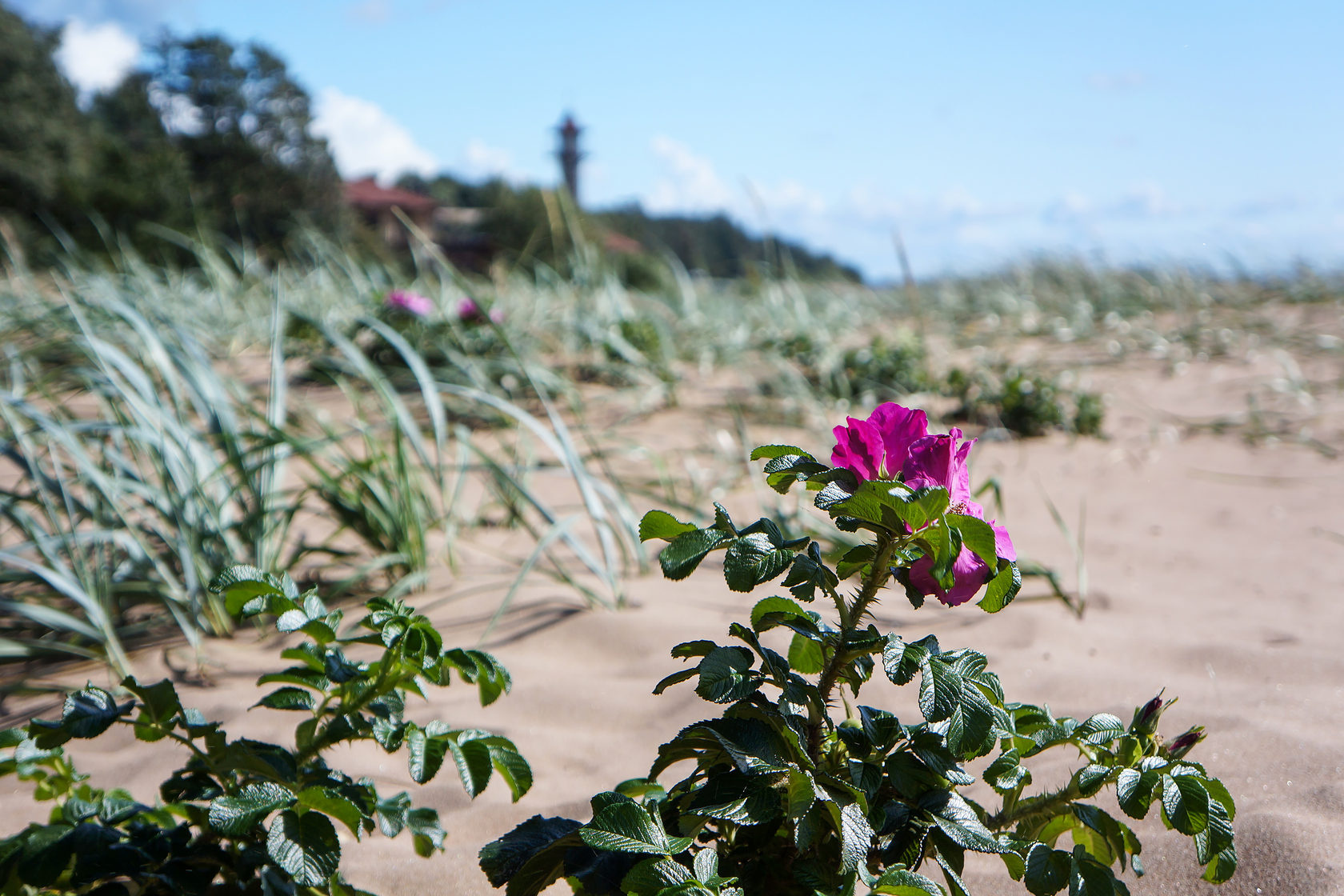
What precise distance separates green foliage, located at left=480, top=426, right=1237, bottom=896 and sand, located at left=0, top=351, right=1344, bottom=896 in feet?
1.18

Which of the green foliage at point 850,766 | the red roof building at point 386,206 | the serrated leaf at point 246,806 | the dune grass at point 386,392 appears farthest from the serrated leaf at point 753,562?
the red roof building at point 386,206

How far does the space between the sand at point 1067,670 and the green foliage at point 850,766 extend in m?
0.36

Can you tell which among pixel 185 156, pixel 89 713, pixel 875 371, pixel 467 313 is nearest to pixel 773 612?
pixel 89 713

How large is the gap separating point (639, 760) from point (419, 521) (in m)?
0.93

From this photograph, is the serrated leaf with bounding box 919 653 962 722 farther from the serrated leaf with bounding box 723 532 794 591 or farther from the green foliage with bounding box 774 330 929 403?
the green foliage with bounding box 774 330 929 403

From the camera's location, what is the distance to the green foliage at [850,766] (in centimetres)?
70

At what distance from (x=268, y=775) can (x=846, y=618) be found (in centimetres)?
60

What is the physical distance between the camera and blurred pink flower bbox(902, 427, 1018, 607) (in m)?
0.73

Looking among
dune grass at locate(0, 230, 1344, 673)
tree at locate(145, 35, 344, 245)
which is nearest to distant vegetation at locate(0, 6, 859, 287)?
tree at locate(145, 35, 344, 245)

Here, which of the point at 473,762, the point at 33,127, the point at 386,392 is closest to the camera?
the point at 473,762

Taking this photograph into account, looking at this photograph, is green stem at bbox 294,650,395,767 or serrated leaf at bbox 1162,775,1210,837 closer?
serrated leaf at bbox 1162,775,1210,837

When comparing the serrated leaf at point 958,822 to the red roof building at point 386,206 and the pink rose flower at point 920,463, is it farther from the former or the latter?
the red roof building at point 386,206

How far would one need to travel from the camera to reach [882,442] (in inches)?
30.7

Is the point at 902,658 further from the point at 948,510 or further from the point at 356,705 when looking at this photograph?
the point at 356,705
